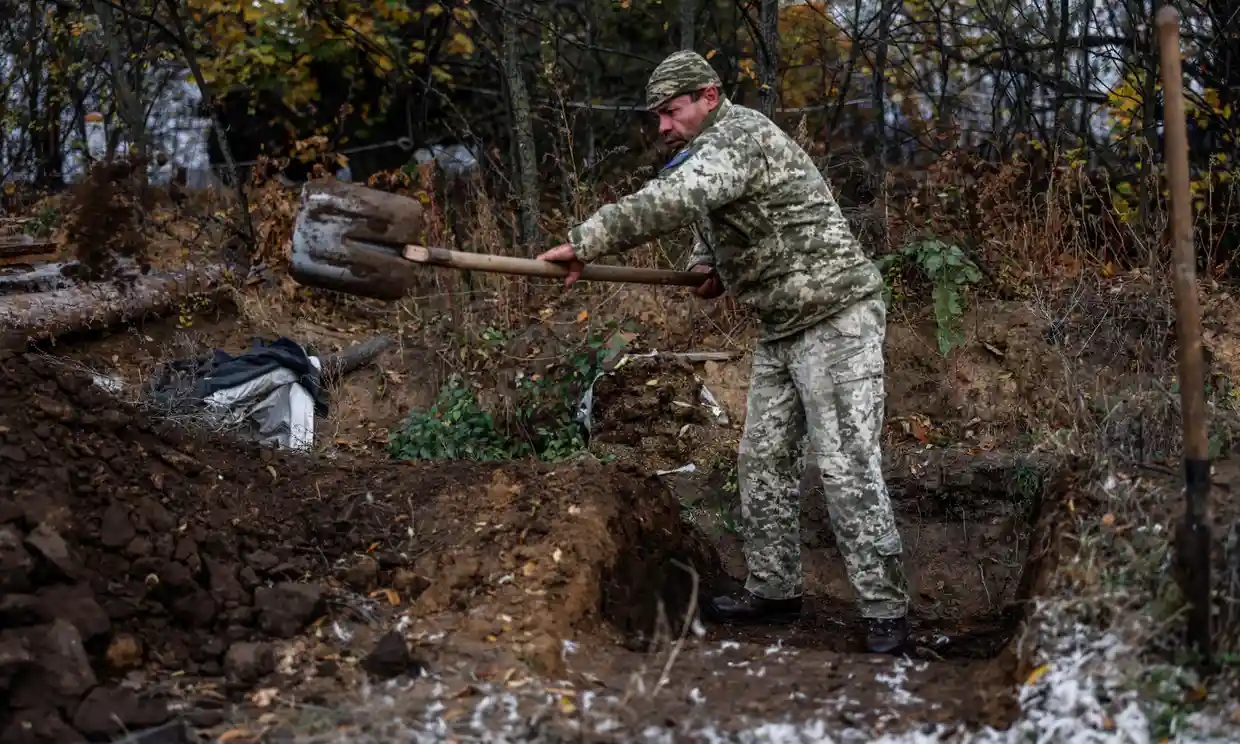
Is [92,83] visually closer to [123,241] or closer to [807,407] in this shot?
[123,241]

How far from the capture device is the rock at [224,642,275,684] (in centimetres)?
381

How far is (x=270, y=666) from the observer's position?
3875 millimetres

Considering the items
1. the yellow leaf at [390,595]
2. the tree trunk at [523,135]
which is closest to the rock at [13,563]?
the yellow leaf at [390,595]

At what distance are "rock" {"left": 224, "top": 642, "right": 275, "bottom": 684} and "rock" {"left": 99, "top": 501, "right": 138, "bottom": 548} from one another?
588 mm

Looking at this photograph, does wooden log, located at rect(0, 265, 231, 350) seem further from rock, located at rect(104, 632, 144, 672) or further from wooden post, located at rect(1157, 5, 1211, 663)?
wooden post, located at rect(1157, 5, 1211, 663)

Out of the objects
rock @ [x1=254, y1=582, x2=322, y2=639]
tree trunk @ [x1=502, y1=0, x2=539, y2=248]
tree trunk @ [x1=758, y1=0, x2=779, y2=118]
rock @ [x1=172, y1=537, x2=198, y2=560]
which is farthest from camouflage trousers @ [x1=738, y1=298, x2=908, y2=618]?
tree trunk @ [x1=502, y1=0, x2=539, y2=248]

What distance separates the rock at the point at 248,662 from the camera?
3811mm

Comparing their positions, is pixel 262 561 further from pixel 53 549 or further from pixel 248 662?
pixel 53 549

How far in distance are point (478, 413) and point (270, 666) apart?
11.3 ft

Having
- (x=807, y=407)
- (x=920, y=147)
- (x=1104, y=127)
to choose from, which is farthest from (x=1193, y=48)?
(x=807, y=407)

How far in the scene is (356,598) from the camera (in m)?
4.40

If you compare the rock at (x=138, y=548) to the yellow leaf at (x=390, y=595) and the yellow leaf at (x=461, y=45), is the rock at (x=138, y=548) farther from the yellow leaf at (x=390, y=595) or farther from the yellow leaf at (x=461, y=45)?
the yellow leaf at (x=461, y=45)

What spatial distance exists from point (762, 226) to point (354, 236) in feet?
5.36

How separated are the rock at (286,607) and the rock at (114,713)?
22.3 inches
